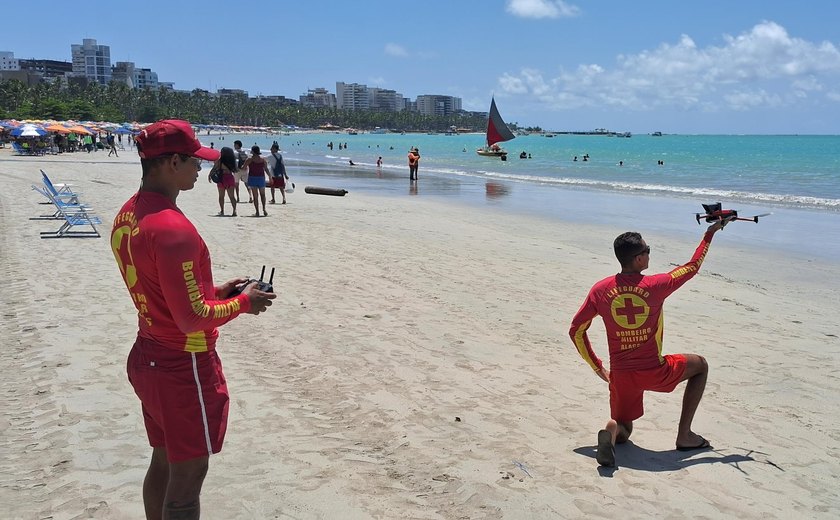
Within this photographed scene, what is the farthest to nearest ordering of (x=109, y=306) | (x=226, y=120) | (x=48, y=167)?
(x=226, y=120) < (x=48, y=167) < (x=109, y=306)

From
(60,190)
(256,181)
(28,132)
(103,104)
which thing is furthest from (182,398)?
(103,104)

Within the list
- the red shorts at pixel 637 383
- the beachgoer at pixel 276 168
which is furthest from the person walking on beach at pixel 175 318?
the beachgoer at pixel 276 168

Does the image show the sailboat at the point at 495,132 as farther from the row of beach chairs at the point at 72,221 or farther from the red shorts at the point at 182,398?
the red shorts at the point at 182,398

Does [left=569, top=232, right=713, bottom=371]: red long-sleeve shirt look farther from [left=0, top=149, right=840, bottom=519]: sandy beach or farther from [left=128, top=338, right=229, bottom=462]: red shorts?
[left=128, top=338, right=229, bottom=462]: red shorts

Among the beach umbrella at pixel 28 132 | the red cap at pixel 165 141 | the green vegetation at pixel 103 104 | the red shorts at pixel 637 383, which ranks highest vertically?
the green vegetation at pixel 103 104

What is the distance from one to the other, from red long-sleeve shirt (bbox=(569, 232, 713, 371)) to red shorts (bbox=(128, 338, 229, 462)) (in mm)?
2465

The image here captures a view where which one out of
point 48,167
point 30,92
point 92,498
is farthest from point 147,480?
point 30,92

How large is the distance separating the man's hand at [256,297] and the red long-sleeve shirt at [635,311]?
220cm

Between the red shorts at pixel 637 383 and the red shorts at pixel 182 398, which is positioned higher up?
the red shorts at pixel 182 398

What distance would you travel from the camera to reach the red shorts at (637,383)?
4352mm

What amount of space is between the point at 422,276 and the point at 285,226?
5103mm

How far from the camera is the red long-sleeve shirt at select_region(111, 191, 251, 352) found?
2.44 meters

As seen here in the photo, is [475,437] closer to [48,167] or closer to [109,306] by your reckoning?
[109,306]

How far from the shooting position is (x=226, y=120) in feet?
656
